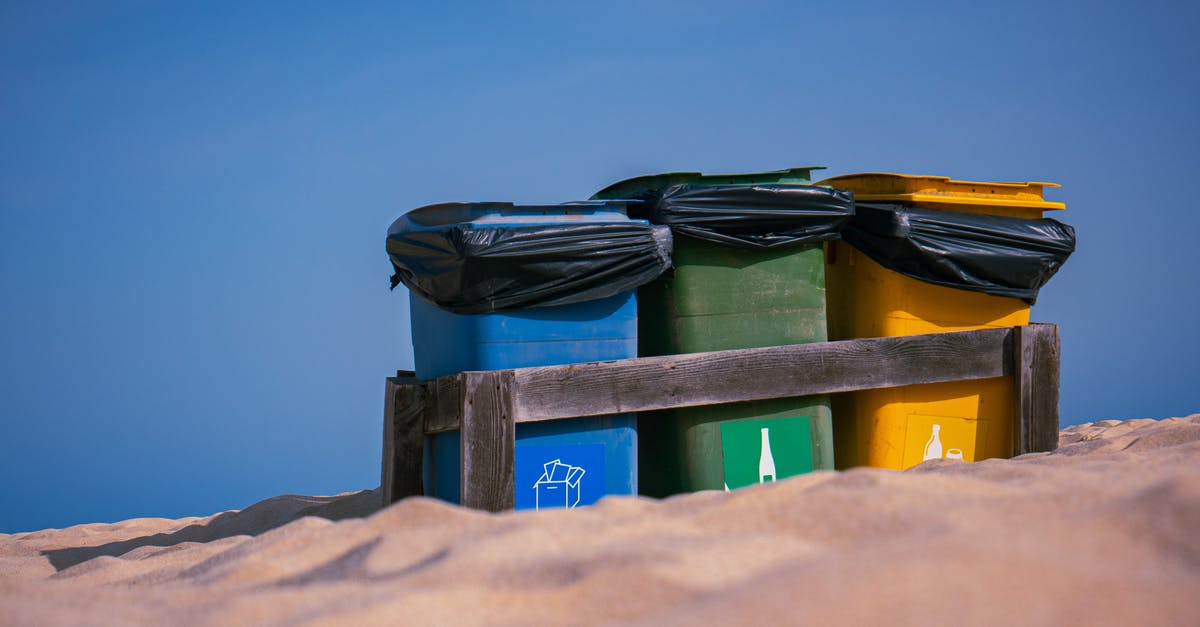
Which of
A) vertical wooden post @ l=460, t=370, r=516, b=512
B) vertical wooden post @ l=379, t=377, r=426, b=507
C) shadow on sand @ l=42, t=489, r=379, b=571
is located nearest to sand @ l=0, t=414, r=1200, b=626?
vertical wooden post @ l=460, t=370, r=516, b=512

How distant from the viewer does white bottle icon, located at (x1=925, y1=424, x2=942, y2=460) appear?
14.7 feet

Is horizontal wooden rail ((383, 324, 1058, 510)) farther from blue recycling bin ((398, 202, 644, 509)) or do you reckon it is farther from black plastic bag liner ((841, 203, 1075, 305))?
black plastic bag liner ((841, 203, 1075, 305))

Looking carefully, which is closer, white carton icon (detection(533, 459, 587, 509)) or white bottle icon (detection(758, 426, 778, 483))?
white carton icon (detection(533, 459, 587, 509))

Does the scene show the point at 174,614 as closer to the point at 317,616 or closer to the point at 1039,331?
the point at 317,616

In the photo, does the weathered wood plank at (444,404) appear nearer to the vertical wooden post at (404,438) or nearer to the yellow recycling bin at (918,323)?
the vertical wooden post at (404,438)

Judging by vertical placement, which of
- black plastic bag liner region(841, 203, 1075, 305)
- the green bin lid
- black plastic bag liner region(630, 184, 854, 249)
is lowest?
black plastic bag liner region(841, 203, 1075, 305)

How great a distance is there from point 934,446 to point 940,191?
122 cm

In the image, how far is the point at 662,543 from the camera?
2018 mm

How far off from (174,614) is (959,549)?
1.54 metres

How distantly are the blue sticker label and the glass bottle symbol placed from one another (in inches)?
63.4

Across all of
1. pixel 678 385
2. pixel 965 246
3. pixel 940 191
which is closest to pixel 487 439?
pixel 678 385

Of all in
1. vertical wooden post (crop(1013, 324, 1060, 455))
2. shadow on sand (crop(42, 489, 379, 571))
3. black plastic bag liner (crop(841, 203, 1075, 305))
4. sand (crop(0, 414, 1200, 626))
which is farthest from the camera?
shadow on sand (crop(42, 489, 379, 571))

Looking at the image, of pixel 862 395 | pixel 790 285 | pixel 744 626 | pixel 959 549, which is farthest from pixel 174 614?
pixel 862 395

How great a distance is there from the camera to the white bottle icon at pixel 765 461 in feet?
13.7
